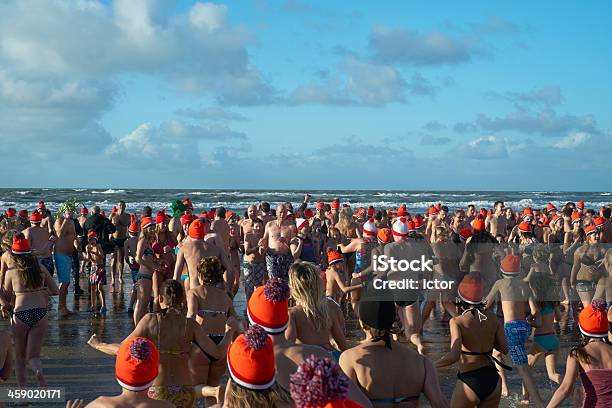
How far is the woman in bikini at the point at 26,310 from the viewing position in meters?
6.20

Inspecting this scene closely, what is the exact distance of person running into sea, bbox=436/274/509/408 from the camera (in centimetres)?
468

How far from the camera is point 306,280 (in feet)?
13.5

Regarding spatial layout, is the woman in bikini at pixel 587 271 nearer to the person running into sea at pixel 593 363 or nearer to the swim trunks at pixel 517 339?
the swim trunks at pixel 517 339

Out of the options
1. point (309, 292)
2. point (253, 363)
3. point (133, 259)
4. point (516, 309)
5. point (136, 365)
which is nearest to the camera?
point (253, 363)

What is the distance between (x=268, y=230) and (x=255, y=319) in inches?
275

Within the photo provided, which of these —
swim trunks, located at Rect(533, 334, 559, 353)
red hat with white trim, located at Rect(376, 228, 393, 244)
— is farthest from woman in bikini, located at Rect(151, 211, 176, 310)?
swim trunks, located at Rect(533, 334, 559, 353)

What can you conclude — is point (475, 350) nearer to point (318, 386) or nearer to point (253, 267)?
point (318, 386)

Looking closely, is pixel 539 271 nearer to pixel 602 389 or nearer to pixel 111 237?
pixel 602 389

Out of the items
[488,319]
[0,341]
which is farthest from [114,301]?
[488,319]

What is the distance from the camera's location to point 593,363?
417 centimetres

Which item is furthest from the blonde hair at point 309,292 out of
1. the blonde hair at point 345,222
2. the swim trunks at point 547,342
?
the blonde hair at point 345,222

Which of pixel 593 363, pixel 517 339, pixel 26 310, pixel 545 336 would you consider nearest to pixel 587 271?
pixel 545 336

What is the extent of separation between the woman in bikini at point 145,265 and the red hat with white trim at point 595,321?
230 inches

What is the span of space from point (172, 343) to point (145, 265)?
181 inches
